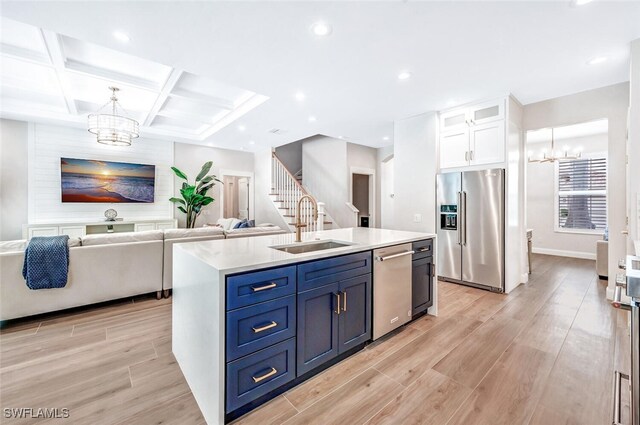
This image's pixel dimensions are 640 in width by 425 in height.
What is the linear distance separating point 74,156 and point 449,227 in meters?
7.58

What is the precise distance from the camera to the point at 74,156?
5.76m

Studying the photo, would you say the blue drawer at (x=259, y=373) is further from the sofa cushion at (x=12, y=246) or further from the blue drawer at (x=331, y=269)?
the sofa cushion at (x=12, y=246)

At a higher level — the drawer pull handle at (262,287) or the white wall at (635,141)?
the white wall at (635,141)

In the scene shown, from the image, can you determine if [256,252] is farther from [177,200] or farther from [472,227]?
[177,200]

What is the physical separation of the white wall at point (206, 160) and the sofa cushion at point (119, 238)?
3.79m

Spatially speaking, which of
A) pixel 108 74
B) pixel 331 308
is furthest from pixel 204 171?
pixel 331 308

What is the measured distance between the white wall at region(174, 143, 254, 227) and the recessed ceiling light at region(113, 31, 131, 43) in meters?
4.71

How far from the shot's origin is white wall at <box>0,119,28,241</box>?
198 inches

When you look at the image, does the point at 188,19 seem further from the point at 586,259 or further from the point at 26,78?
the point at 586,259

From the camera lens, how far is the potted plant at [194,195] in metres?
6.61

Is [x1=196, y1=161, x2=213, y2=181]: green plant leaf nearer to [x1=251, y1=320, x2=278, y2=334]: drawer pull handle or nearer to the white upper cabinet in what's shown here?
the white upper cabinet

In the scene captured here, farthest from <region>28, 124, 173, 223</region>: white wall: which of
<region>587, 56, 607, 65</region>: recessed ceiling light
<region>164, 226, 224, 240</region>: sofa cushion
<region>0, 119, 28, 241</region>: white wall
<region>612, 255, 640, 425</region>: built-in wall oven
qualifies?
<region>587, 56, 607, 65</region>: recessed ceiling light

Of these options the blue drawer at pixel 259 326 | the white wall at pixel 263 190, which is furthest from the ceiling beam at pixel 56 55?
the white wall at pixel 263 190

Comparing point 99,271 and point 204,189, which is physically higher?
point 204,189
